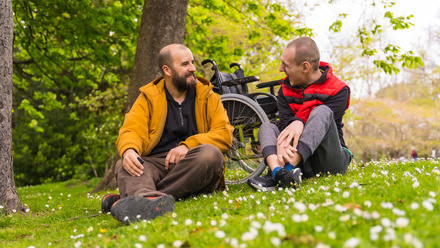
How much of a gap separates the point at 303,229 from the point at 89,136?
1739cm

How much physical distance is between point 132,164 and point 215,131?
1.06 meters

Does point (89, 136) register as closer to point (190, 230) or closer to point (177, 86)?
point (177, 86)

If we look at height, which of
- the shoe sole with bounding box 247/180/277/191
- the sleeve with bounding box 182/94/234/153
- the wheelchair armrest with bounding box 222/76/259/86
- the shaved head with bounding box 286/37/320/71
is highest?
the shaved head with bounding box 286/37/320/71

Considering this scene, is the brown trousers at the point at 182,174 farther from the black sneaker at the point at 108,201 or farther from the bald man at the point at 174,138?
the black sneaker at the point at 108,201

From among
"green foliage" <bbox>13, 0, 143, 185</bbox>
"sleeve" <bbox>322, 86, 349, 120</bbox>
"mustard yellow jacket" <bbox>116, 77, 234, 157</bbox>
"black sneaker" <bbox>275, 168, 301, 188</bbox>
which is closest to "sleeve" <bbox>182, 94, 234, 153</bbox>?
"mustard yellow jacket" <bbox>116, 77, 234, 157</bbox>

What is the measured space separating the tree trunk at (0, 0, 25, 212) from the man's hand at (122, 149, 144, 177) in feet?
5.90

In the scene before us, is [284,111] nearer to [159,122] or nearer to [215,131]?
[215,131]

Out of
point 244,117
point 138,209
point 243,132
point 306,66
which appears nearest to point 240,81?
point 244,117

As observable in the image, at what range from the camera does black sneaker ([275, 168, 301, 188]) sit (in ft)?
12.2

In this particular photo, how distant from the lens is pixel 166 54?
4.61 metres

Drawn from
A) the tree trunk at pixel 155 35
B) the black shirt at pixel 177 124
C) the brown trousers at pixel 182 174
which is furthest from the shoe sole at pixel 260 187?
the tree trunk at pixel 155 35

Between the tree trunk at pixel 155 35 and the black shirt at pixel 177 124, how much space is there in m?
2.86

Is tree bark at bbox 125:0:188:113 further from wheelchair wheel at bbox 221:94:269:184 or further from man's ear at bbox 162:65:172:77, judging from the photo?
man's ear at bbox 162:65:172:77

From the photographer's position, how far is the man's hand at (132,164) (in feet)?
12.8
